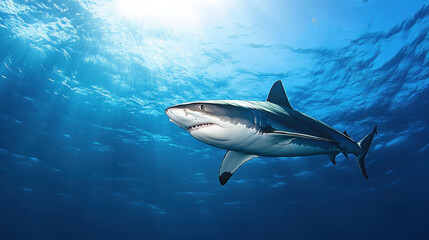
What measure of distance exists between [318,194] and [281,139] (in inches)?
1260

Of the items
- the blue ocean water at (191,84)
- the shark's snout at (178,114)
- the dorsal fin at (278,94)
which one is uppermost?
the blue ocean water at (191,84)

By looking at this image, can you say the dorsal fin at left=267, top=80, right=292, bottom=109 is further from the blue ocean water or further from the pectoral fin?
the blue ocean water

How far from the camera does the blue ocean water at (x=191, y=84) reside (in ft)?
29.3

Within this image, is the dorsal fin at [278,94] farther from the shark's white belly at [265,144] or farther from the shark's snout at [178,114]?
the shark's snout at [178,114]

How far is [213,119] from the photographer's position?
8.38 ft

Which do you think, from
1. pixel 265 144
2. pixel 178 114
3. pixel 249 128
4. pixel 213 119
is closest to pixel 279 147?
pixel 265 144

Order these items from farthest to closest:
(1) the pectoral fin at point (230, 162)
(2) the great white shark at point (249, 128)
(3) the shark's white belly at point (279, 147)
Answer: (1) the pectoral fin at point (230, 162) → (3) the shark's white belly at point (279, 147) → (2) the great white shark at point (249, 128)

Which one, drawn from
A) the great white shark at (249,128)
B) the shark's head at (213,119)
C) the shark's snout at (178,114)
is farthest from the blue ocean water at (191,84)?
the shark's snout at (178,114)

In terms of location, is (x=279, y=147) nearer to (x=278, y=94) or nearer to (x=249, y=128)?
(x=249, y=128)

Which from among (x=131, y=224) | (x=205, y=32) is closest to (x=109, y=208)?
(x=131, y=224)

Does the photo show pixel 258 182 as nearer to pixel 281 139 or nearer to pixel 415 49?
pixel 415 49

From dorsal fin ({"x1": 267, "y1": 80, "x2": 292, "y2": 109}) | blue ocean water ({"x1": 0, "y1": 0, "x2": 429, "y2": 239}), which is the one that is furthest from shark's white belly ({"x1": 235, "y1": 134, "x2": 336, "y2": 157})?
blue ocean water ({"x1": 0, "y1": 0, "x2": 429, "y2": 239})

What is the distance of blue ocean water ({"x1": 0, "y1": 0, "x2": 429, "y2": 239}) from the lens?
893 cm

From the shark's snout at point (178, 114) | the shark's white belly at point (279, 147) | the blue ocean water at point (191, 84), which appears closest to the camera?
the shark's snout at point (178, 114)
